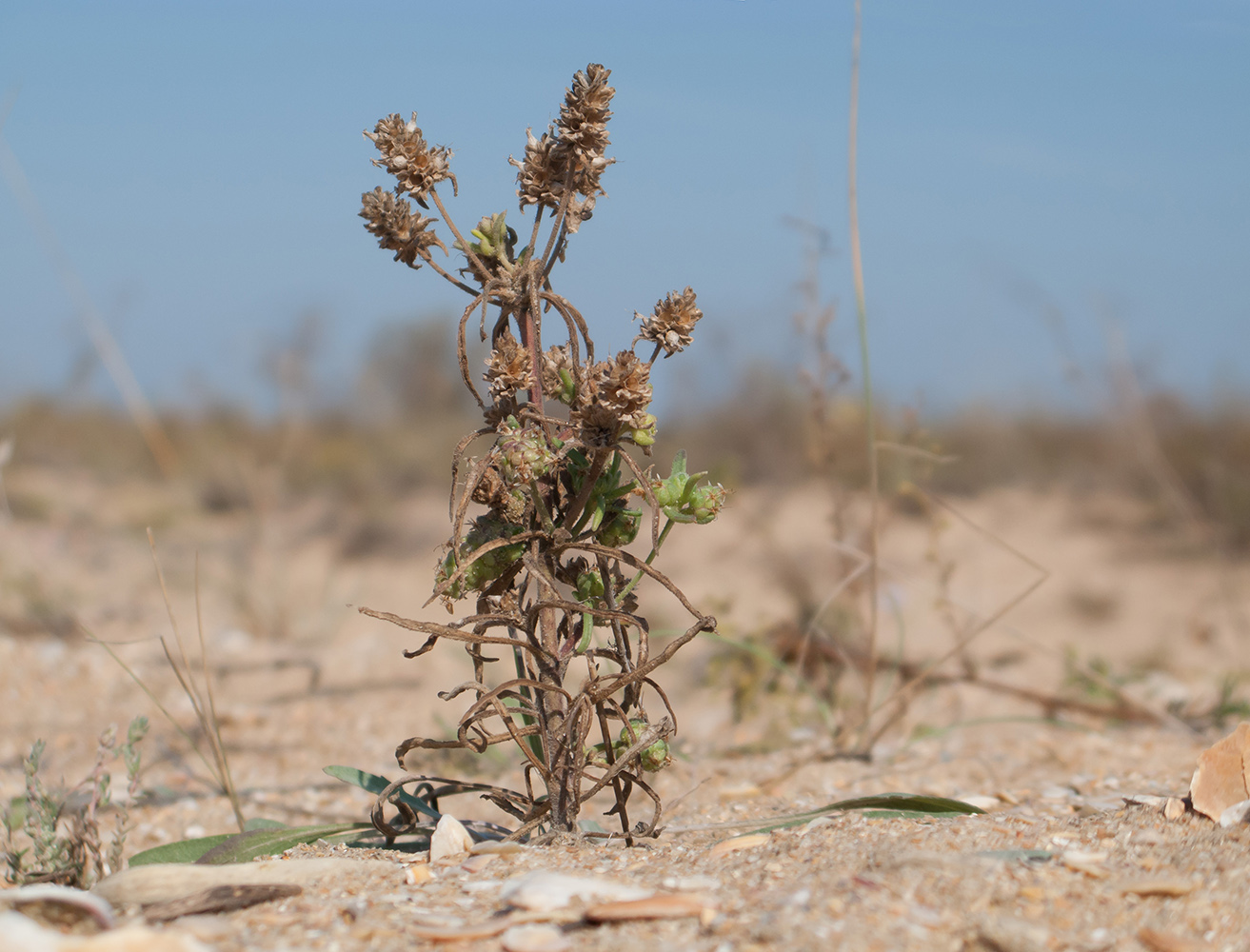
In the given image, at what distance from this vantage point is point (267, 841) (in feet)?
5.03

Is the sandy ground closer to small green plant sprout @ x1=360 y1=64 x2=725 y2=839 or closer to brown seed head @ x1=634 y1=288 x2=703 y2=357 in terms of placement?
small green plant sprout @ x1=360 y1=64 x2=725 y2=839

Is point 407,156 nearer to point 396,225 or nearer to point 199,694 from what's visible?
point 396,225

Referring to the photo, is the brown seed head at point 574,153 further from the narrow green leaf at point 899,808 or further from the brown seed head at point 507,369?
the narrow green leaf at point 899,808

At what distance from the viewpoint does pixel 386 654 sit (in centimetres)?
392

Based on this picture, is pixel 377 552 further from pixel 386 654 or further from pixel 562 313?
pixel 562 313

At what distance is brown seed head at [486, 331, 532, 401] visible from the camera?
1283mm

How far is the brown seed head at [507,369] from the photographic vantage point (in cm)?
128

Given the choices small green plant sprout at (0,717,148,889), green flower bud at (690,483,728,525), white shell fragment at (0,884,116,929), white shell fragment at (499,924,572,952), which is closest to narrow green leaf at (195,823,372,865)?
small green plant sprout at (0,717,148,889)

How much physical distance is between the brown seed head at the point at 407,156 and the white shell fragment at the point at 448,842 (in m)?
0.88

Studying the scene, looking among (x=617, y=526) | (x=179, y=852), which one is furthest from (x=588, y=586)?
(x=179, y=852)

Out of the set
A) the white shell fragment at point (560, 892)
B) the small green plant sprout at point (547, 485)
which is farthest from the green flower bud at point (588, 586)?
the white shell fragment at point (560, 892)

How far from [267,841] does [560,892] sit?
638 millimetres

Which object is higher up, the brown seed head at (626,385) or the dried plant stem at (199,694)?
the brown seed head at (626,385)

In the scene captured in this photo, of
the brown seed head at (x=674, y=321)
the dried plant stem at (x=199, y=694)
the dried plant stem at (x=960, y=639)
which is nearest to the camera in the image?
the brown seed head at (x=674, y=321)
